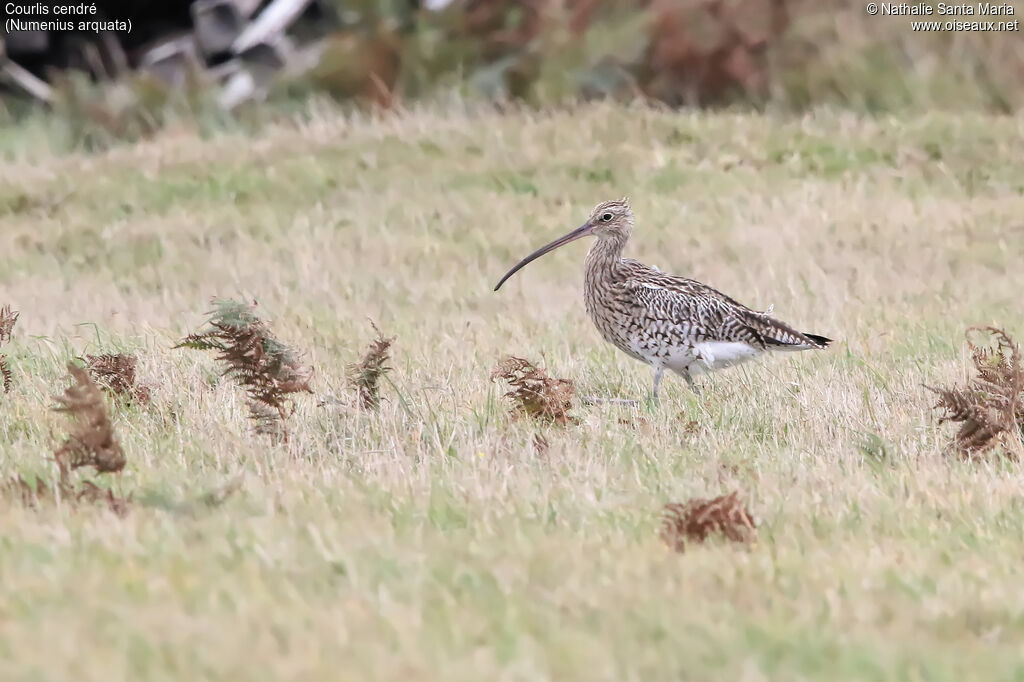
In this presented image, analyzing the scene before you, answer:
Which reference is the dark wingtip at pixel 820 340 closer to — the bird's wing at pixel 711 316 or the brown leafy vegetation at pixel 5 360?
the bird's wing at pixel 711 316

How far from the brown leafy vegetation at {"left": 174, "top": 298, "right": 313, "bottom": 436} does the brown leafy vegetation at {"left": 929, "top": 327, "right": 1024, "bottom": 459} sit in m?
3.28

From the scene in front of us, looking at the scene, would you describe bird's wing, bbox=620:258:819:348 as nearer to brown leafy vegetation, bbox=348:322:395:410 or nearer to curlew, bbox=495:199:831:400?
curlew, bbox=495:199:831:400

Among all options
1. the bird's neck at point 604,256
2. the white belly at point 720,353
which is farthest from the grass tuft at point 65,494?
the bird's neck at point 604,256

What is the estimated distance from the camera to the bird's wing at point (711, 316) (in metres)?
10.4

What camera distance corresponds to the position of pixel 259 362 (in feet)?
27.9

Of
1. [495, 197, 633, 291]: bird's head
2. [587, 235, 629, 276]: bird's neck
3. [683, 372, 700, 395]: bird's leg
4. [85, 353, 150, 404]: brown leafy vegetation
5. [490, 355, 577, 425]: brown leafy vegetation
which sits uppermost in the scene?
[495, 197, 633, 291]: bird's head

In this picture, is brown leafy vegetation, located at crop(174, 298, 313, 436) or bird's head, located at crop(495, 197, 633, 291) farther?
bird's head, located at crop(495, 197, 633, 291)

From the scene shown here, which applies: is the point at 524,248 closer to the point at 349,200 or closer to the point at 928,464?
the point at 349,200

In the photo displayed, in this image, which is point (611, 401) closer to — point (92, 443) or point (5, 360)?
point (92, 443)

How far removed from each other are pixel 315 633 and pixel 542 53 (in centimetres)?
1771

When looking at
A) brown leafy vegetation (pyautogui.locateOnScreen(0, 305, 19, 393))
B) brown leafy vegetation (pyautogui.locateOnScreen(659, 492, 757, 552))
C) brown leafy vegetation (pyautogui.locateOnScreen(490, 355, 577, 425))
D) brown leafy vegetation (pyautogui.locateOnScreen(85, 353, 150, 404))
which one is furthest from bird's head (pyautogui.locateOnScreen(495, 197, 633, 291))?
brown leafy vegetation (pyautogui.locateOnScreen(659, 492, 757, 552))

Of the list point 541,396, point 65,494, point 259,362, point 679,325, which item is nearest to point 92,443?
point 65,494

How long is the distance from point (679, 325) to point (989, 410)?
8.79 ft

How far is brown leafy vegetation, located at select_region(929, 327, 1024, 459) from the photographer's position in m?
7.92
